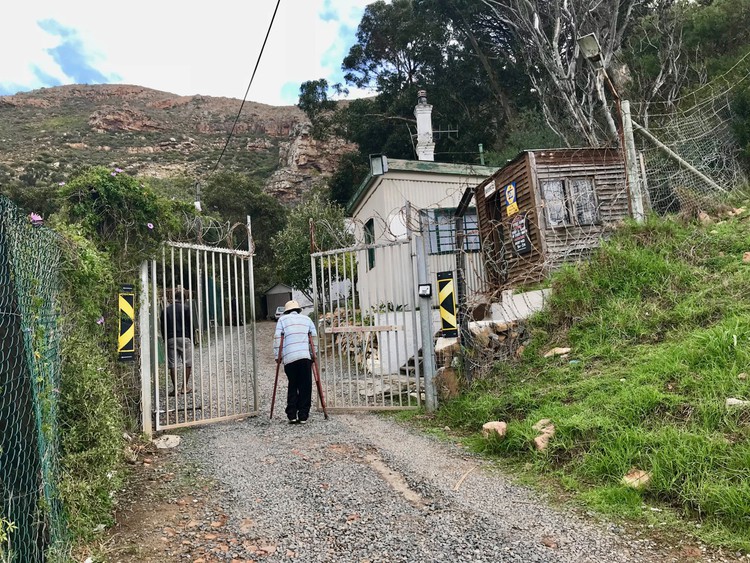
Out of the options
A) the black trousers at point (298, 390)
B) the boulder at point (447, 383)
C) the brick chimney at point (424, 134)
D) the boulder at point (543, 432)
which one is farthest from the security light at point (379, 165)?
the boulder at point (543, 432)

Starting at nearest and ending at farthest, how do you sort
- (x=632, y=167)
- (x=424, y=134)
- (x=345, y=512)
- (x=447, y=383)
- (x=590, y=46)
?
(x=345, y=512)
(x=447, y=383)
(x=590, y=46)
(x=632, y=167)
(x=424, y=134)

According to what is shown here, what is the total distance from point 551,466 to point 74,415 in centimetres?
366

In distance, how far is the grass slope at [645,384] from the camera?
367 centimetres

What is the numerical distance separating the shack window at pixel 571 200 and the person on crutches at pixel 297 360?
624 centimetres

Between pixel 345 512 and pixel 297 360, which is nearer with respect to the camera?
pixel 345 512

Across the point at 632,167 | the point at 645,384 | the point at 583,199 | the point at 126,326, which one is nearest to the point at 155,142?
the point at 583,199

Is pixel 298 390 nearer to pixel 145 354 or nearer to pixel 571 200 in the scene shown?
pixel 145 354

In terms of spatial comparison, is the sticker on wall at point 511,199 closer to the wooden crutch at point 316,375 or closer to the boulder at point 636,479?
the wooden crutch at point 316,375

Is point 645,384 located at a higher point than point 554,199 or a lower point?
lower

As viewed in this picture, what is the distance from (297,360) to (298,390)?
1.21 feet

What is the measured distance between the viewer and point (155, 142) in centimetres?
5481

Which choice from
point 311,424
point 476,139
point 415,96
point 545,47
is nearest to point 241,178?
point 415,96

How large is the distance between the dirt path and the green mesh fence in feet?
2.67

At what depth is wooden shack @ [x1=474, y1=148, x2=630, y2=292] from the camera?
36.0 feet
